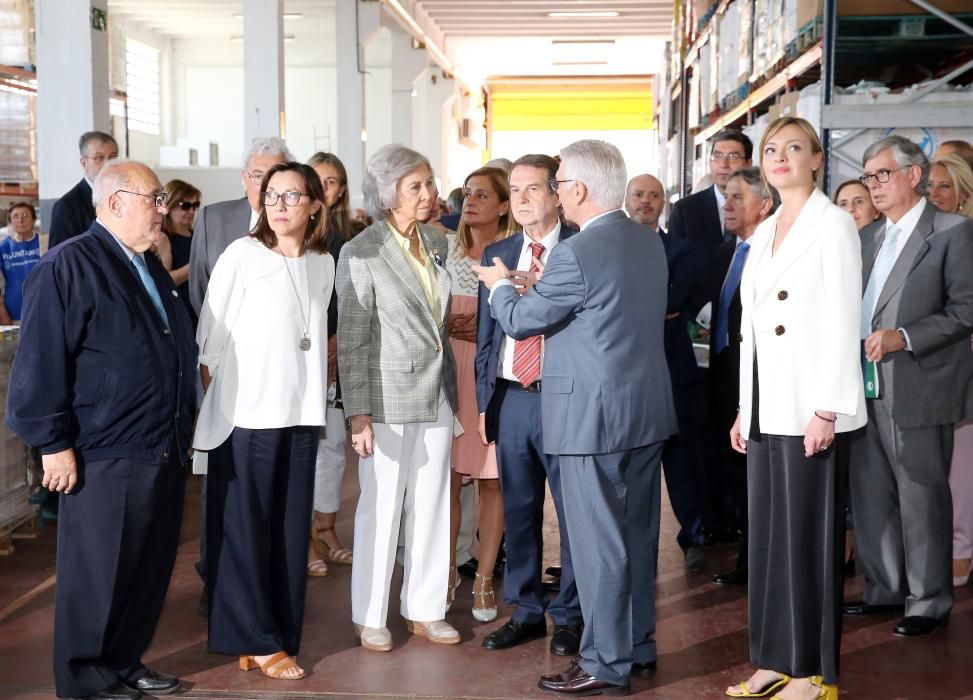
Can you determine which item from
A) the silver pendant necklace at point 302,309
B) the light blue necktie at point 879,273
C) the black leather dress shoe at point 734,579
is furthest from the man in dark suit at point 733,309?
the silver pendant necklace at point 302,309

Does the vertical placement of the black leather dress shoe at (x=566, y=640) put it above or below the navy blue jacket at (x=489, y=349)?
below

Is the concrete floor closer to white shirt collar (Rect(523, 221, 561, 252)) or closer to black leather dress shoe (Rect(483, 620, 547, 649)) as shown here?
black leather dress shoe (Rect(483, 620, 547, 649))

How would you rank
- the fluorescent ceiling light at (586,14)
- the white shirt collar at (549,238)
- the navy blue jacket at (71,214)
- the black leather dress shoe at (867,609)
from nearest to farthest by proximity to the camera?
the white shirt collar at (549,238), the black leather dress shoe at (867,609), the navy blue jacket at (71,214), the fluorescent ceiling light at (586,14)

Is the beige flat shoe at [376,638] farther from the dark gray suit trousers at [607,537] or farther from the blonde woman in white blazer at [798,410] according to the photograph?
the blonde woman in white blazer at [798,410]

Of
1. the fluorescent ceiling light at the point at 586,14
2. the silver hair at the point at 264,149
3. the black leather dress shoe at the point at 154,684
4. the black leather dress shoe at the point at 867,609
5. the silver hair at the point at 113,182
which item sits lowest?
the black leather dress shoe at the point at 867,609

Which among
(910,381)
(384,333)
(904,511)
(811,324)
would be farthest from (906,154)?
(384,333)

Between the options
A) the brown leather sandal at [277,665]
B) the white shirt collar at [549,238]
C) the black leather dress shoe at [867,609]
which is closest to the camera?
the brown leather sandal at [277,665]

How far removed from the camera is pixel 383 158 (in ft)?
12.4

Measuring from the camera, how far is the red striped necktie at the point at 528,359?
3709mm

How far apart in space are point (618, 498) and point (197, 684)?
5.01 ft

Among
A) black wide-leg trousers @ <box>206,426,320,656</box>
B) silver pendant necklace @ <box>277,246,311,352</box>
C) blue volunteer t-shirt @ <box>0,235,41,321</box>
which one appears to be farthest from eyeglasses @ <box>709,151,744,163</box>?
blue volunteer t-shirt @ <box>0,235,41,321</box>

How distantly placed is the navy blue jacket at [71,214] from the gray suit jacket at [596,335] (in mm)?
2762

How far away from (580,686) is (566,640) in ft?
1.34

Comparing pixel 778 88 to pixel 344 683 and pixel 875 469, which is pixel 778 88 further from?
pixel 344 683
